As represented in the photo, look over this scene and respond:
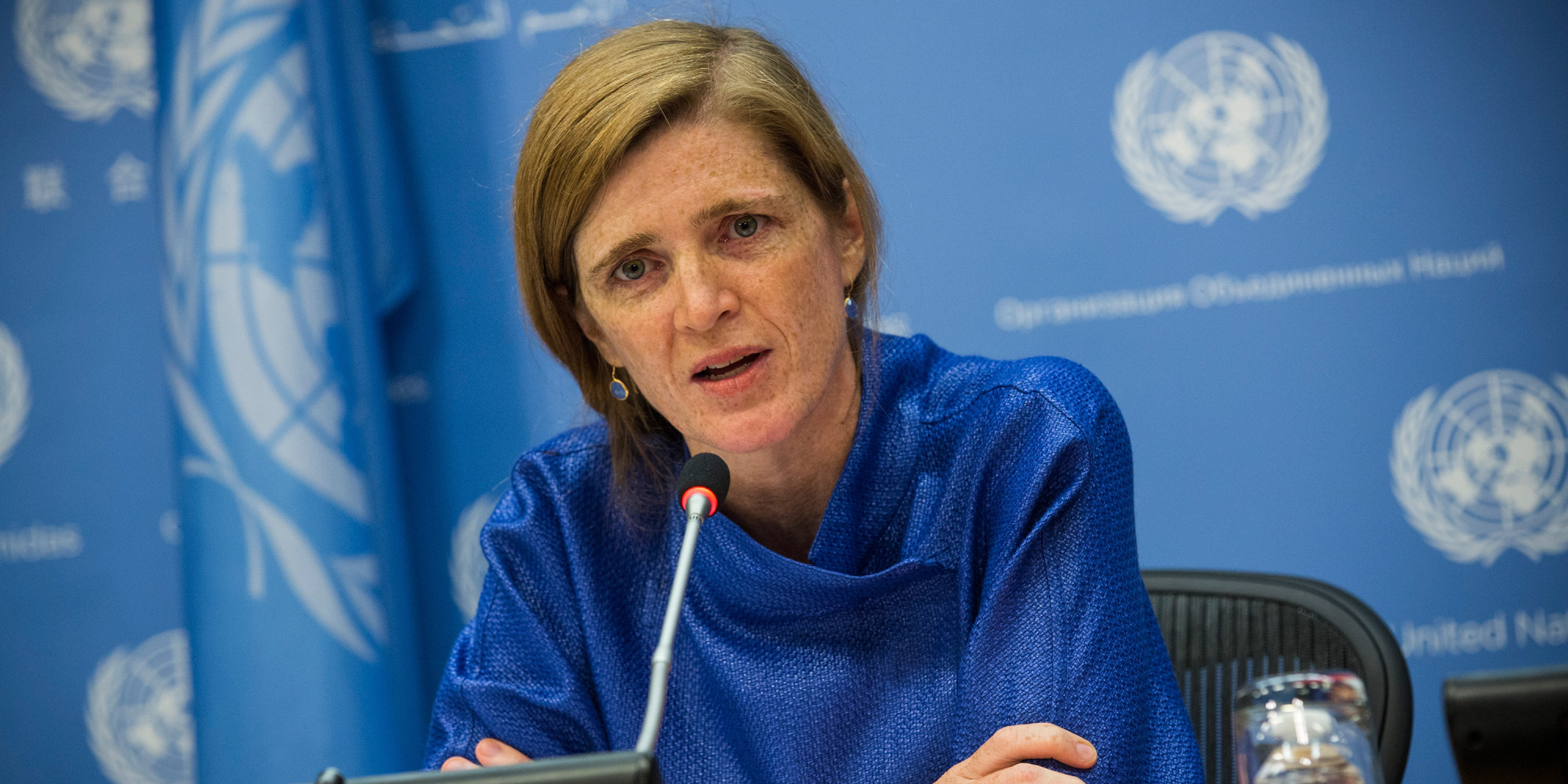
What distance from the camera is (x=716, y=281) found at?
1.25m

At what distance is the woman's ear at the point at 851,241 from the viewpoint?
1.41 m

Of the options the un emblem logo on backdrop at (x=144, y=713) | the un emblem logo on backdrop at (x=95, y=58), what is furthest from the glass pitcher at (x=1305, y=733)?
the un emblem logo on backdrop at (x=95, y=58)

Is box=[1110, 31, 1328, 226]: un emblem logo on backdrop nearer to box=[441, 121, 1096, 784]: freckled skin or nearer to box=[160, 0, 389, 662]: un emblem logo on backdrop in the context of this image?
box=[441, 121, 1096, 784]: freckled skin

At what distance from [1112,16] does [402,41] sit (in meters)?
1.43

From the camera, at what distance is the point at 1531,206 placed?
2.16 metres

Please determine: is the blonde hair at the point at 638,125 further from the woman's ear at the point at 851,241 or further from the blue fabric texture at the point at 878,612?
the blue fabric texture at the point at 878,612

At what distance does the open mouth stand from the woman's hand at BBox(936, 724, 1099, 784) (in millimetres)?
440

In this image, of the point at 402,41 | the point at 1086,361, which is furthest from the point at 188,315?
the point at 1086,361

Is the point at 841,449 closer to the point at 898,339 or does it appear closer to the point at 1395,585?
the point at 898,339

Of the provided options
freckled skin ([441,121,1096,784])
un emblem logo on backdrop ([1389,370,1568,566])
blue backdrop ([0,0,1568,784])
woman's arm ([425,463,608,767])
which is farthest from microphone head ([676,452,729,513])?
un emblem logo on backdrop ([1389,370,1568,566])

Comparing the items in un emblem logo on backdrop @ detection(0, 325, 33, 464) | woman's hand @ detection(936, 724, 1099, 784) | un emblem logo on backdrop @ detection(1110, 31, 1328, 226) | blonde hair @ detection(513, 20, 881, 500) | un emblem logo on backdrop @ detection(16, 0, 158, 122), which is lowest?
woman's hand @ detection(936, 724, 1099, 784)

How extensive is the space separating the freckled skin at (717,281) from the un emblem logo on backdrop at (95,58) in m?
1.90

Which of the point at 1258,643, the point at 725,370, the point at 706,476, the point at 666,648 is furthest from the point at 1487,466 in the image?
the point at 666,648

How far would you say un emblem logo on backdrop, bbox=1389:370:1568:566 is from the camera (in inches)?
84.4
